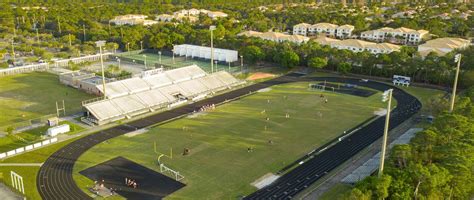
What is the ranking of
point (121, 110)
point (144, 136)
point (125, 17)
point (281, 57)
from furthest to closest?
point (125, 17) < point (281, 57) < point (121, 110) < point (144, 136)

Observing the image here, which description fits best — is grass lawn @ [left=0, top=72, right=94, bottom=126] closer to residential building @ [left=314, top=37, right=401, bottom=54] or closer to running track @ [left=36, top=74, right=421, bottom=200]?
running track @ [left=36, top=74, right=421, bottom=200]

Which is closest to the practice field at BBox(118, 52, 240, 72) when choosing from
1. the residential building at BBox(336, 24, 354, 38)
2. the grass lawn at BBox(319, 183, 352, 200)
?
the residential building at BBox(336, 24, 354, 38)

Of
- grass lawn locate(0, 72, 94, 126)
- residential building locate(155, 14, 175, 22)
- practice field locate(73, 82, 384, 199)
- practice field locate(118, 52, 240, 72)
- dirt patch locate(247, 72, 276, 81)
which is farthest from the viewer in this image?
residential building locate(155, 14, 175, 22)

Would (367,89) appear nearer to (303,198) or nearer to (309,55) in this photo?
(309,55)

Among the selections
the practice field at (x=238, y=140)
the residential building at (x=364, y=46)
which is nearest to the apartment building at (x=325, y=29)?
the residential building at (x=364, y=46)

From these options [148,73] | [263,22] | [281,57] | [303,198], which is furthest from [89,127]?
[263,22]
